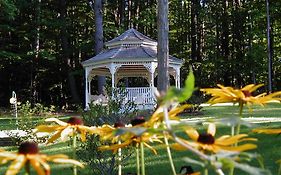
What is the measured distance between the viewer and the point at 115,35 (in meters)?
28.2

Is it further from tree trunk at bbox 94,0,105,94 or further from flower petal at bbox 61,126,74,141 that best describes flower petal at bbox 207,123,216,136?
tree trunk at bbox 94,0,105,94

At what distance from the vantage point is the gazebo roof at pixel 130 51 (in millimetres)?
19891

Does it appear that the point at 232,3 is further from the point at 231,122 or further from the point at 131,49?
the point at 231,122

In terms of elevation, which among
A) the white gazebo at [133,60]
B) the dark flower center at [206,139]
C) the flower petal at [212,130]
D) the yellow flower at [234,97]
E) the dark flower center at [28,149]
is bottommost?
the dark flower center at [28,149]

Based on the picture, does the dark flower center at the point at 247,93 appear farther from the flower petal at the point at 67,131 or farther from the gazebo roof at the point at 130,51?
the gazebo roof at the point at 130,51

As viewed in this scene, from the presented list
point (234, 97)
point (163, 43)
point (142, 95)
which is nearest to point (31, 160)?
point (234, 97)

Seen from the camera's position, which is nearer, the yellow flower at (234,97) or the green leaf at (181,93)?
the green leaf at (181,93)

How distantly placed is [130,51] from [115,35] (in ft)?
25.2

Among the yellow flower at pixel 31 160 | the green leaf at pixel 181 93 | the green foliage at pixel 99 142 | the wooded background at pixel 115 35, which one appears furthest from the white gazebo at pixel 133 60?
the green leaf at pixel 181 93

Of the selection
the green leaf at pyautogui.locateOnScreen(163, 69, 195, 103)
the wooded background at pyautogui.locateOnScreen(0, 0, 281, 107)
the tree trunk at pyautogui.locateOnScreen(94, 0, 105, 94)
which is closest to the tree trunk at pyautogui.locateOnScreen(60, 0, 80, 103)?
the wooded background at pyautogui.locateOnScreen(0, 0, 281, 107)

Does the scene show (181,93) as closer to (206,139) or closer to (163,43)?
(206,139)

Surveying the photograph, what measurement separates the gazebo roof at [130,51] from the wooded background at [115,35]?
17.4 ft

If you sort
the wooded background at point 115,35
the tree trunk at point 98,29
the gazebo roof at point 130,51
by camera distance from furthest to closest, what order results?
the wooded background at point 115,35
the tree trunk at point 98,29
the gazebo roof at point 130,51

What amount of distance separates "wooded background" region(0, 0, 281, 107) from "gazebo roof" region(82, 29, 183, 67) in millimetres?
5303
